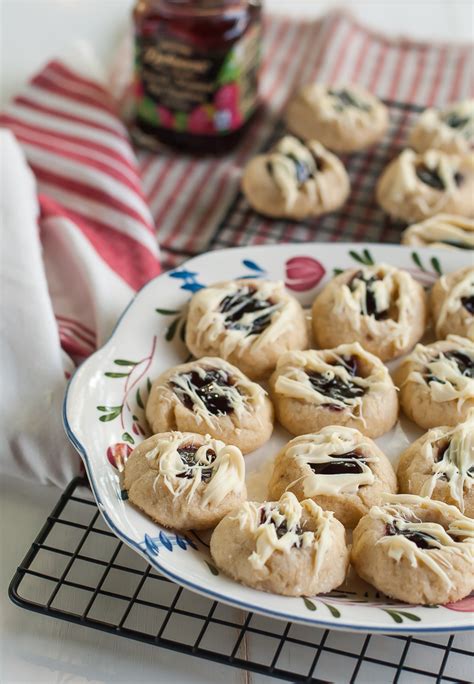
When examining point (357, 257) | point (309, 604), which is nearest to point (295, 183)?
point (357, 257)

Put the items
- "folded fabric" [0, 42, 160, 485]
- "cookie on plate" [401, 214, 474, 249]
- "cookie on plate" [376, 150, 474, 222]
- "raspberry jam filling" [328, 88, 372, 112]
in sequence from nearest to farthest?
"folded fabric" [0, 42, 160, 485] < "cookie on plate" [401, 214, 474, 249] < "cookie on plate" [376, 150, 474, 222] < "raspberry jam filling" [328, 88, 372, 112]

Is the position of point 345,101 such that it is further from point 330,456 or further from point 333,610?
point 333,610

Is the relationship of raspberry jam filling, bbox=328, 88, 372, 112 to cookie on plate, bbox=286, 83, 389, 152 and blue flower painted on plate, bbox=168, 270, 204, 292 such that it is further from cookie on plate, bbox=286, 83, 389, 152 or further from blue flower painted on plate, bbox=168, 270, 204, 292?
blue flower painted on plate, bbox=168, 270, 204, 292

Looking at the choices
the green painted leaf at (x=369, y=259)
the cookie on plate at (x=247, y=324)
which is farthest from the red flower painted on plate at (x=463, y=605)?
the green painted leaf at (x=369, y=259)

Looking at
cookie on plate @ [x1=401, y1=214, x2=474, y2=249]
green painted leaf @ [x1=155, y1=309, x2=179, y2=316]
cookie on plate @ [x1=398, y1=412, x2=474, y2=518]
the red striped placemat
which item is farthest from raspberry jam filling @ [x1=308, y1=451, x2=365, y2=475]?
the red striped placemat

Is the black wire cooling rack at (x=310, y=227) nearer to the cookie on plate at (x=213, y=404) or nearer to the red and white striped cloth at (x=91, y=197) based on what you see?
the red and white striped cloth at (x=91, y=197)
